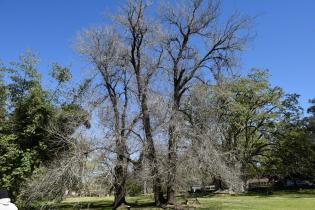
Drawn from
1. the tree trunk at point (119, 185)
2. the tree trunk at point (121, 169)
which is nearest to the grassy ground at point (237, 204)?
the tree trunk at point (119, 185)

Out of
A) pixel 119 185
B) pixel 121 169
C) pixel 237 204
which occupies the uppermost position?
pixel 121 169

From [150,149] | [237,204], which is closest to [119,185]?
[150,149]

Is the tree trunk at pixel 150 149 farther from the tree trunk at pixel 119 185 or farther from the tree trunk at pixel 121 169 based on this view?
the tree trunk at pixel 119 185

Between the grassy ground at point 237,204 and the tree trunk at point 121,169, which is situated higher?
the tree trunk at point 121,169

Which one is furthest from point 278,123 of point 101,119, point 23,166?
point 23,166

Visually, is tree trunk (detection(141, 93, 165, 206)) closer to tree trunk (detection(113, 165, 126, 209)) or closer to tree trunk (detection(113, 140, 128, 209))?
tree trunk (detection(113, 140, 128, 209))

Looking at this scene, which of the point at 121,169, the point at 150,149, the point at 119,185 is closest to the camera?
the point at 150,149

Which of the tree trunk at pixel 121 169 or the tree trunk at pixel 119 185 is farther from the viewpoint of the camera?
the tree trunk at pixel 119 185

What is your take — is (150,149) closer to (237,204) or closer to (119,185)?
(119,185)

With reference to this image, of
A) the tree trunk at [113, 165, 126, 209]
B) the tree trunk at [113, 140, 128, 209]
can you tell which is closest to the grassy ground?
the tree trunk at [113, 165, 126, 209]

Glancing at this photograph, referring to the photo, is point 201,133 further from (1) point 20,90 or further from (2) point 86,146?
(1) point 20,90

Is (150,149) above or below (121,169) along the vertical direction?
above

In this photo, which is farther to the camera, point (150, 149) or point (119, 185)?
point (119, 185)

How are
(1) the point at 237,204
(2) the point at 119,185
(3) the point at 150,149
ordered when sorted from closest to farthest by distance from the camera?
(3) the point at 150,149
(2) the point at 119,185
(1) the point at 237,204
